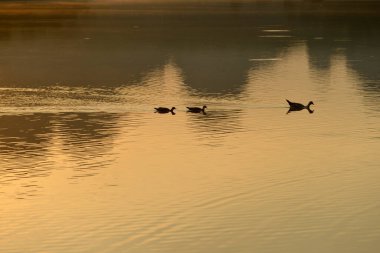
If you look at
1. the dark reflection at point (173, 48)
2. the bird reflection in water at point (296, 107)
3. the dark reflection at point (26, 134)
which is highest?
the dark reflection at point (26, 134)

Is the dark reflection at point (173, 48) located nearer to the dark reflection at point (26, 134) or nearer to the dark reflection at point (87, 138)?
the dark reflection at point (87, 138)

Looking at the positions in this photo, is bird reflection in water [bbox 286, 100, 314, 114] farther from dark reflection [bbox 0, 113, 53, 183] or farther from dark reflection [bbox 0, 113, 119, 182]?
dark reflection [bbox 0, 113, 53, 183]

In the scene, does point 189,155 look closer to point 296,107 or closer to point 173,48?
point 296,107

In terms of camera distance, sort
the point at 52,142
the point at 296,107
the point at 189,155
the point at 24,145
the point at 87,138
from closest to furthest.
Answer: the point at 189,155 < the point at 24,145 < the point at 52,142 < the point at 87,138 < the point at 296,107

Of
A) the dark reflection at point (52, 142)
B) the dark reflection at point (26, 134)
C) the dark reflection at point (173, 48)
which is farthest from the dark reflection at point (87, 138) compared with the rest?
the dark reflection at point (173, 48)

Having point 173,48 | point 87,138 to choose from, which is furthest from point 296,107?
point 173,48

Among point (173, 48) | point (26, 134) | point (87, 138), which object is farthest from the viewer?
point (173, 48)

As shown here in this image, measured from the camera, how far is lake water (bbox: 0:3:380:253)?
16.3 metres

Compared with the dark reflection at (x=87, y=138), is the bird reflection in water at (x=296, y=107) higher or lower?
lower

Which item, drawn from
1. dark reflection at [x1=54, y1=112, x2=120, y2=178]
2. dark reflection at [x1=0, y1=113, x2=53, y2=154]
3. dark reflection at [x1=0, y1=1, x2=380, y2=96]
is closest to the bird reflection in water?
dark reflection at [x1=0, y1=1, x2=380, y2=96]

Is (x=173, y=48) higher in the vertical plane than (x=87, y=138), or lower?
lower

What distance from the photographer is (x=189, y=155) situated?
875 inches

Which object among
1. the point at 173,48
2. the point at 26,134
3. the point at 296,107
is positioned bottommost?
the point at 173,48

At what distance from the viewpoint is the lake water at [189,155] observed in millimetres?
16266
